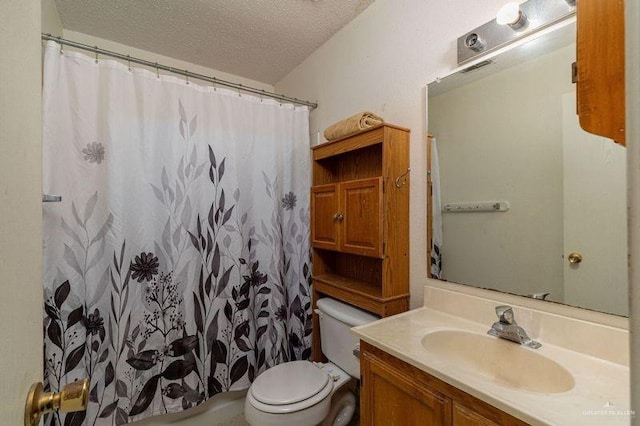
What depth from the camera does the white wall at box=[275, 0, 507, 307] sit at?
1.22 metres

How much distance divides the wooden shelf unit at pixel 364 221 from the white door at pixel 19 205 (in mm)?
1107

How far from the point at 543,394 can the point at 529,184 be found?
0.67 m

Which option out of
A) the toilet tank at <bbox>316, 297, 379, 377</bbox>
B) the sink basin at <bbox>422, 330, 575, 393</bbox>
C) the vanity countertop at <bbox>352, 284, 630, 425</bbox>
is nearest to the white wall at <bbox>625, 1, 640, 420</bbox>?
the vanity countertop at <bbox>352, 284, 630, 425</bbox>

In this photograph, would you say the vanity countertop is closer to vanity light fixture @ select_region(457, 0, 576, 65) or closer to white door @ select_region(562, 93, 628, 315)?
white door @ select_region(562, 93, 628, 315)

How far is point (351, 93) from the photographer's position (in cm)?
171

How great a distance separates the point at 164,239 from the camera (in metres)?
1.49

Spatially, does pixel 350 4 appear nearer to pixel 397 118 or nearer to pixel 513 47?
pixel 397 118

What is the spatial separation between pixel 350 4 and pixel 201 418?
249 cm

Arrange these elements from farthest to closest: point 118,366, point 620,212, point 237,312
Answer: point 237,312, point 118,366, point 620,212

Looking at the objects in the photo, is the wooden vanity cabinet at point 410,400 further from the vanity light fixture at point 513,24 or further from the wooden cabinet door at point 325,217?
the vanity light fixture at point 513,24

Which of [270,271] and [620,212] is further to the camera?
[270,271]

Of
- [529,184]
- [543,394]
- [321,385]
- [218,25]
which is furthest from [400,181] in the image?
[218,25]

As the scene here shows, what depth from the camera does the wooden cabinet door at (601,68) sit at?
19.8 inches

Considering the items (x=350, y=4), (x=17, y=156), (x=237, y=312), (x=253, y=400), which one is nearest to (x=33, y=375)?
(x=17, y=156)
